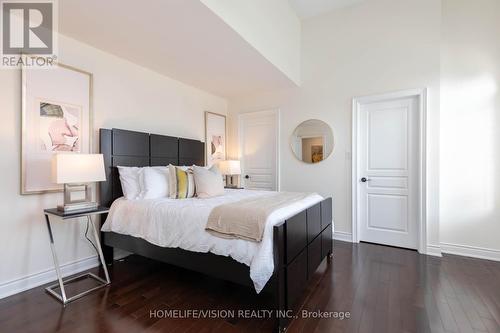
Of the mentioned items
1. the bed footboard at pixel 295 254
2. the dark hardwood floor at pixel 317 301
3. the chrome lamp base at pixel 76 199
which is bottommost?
the dark hardwood floor at pixel 317 301

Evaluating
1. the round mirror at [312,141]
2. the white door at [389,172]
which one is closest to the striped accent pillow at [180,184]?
the round mirror at [312,141]

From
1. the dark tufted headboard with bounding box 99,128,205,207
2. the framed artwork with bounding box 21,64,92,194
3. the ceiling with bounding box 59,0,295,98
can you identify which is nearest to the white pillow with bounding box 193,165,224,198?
the dark tufted headboard with bounding box 99,128,205,207

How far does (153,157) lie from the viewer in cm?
321

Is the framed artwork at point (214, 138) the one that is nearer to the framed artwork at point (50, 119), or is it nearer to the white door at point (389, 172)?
the framed artwork at point (50, 119)

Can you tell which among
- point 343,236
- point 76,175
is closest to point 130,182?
point 76,175

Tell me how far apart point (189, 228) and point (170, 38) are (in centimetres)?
188

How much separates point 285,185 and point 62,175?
9.91ft

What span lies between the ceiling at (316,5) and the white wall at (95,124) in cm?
210

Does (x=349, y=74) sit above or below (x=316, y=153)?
above

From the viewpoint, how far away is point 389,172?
335cm

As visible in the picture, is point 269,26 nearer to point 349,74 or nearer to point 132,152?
point 349,74

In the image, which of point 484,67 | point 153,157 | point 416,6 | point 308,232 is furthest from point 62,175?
point 484,67

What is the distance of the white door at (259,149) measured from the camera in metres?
A: 4.28

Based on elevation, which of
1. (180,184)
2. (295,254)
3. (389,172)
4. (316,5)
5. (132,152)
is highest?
(316,5)
